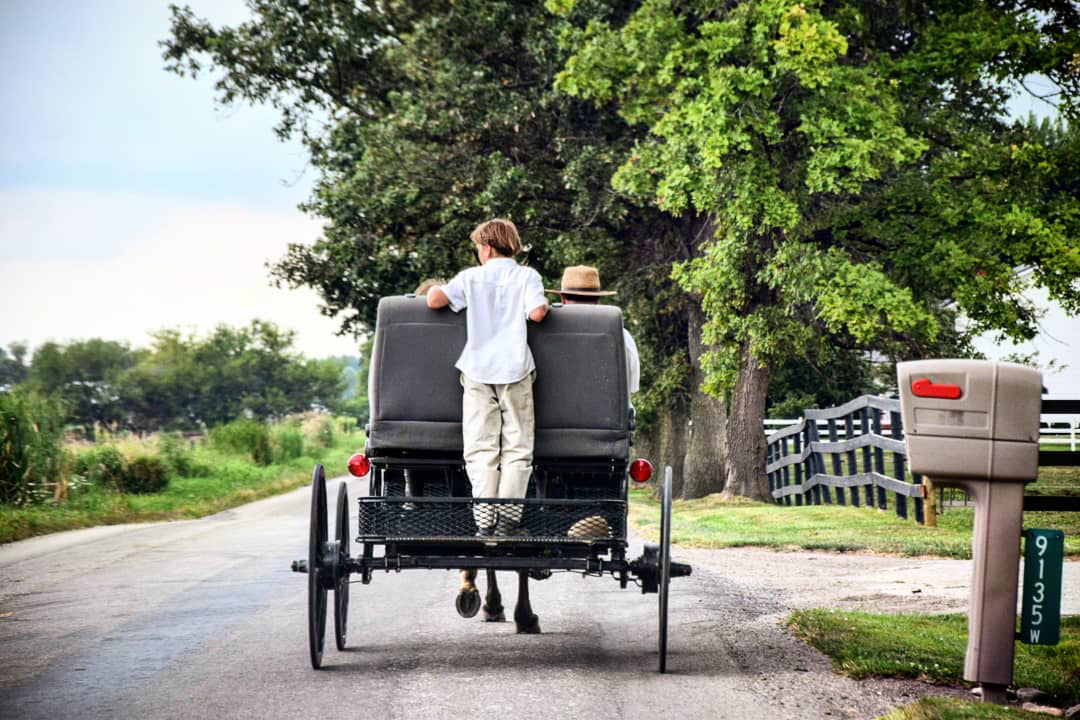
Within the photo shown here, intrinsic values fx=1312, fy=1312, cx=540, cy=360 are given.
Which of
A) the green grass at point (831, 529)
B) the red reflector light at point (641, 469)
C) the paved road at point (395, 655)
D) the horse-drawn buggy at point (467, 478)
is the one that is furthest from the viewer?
the green grass at point (831, 529)

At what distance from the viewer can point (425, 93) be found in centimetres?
2389

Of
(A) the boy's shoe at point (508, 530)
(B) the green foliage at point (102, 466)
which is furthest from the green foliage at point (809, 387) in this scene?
(A) the boy's shoe at point (508, 530)

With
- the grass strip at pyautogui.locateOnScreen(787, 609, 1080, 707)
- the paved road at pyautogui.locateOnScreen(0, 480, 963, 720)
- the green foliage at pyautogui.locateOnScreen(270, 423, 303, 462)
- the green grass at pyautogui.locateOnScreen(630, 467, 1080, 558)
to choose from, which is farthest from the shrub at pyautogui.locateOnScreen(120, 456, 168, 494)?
the grass strip at pyautogui.locateOnScreen(787, 609, 1080, 707)

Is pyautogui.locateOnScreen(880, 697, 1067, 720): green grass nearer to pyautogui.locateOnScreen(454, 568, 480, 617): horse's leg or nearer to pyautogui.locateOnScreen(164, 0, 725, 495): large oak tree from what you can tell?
pyautogui.locateOnScreen(454, 568, 480, 617): horse's leg

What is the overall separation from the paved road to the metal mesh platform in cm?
71

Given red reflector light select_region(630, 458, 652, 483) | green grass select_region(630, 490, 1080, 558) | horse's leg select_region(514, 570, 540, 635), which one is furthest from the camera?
green grass select_region(630, 490, 1080, 558)

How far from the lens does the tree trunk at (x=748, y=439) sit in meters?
22.7

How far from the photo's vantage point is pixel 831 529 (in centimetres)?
1598

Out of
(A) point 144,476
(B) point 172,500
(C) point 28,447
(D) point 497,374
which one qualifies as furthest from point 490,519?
(A) point 144,476

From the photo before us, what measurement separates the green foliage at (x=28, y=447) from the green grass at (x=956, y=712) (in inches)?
560

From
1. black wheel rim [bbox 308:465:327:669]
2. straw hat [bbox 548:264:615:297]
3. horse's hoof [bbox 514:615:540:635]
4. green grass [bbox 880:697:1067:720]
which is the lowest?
horse's hoof [bbox 514:615:540:635]

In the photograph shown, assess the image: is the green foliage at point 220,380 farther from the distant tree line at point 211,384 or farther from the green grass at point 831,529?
the green grass at point 831,529

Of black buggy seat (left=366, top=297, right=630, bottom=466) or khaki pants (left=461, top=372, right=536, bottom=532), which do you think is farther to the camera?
black buggy seat (left=366, top=297, right=630, bottom=466)

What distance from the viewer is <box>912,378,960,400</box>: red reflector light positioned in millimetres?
5824
